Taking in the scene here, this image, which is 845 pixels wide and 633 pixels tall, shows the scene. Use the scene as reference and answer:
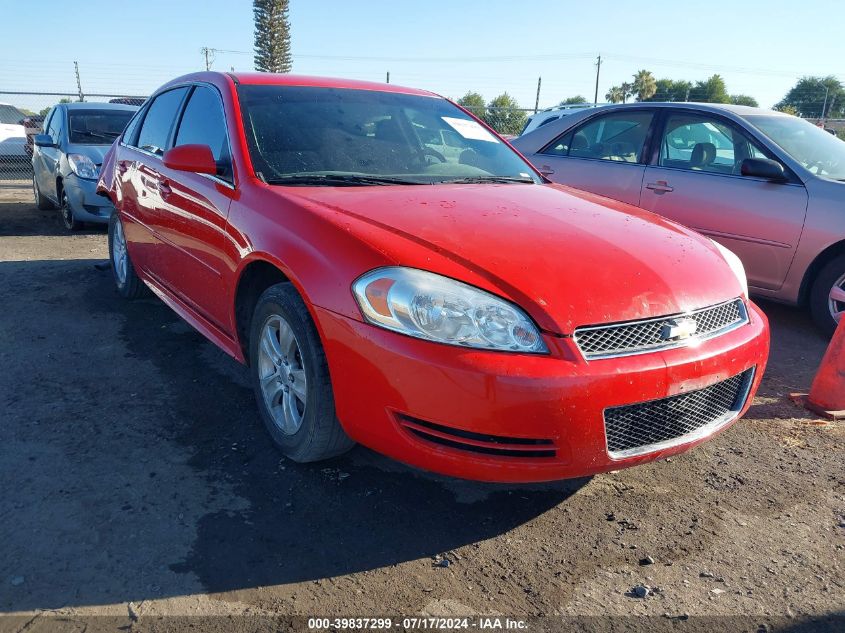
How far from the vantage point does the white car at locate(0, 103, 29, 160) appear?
539 inches

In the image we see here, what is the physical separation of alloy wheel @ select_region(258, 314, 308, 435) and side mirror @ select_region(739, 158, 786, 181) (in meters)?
3.78

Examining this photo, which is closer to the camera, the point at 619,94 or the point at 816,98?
the point at 816,98

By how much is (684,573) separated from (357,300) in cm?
144

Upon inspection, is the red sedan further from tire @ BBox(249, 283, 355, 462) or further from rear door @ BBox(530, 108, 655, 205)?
rear door @ BBox(530, 108, 655, 205)

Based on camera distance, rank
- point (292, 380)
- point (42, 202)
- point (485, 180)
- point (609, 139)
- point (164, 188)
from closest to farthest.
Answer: point (292, 380), point (485, 180), point (164, 188), point (609, 139), point (42, 202)

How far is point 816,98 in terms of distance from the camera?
3381cm

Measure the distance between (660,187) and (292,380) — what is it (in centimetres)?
395

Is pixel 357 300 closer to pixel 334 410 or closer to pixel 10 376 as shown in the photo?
pixel 334 410

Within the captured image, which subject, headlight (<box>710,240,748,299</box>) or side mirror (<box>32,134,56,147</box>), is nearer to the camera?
headlight (<box>710,240,748,299</box>)

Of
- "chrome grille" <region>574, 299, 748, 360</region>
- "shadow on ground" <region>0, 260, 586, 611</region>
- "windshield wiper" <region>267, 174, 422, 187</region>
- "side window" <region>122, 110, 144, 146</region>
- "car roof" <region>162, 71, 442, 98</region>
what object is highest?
"car roof" <region>162, 71, 442, 98</region>

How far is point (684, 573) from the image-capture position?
2.26 meters

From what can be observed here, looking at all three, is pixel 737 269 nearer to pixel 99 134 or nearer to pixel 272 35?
pixel 99 134

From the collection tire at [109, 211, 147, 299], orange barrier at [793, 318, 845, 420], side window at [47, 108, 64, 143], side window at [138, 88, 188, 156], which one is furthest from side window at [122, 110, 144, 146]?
orange barrier at [793, 318, 845, 420]

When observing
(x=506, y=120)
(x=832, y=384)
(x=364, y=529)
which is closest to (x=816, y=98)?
(x=506, y=120)
